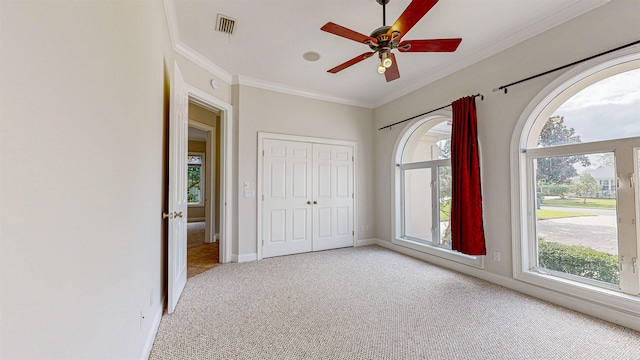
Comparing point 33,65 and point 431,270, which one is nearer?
point 33,65

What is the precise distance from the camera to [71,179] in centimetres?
82

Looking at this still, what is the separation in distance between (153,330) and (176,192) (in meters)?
1.13

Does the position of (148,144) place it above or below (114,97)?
below

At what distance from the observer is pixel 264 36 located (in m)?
2.89

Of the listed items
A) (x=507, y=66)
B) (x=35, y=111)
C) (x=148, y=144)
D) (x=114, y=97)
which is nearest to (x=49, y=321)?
(x=35, y=111)

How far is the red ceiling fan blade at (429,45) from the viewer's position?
2.16 metres

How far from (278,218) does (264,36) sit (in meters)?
2.63

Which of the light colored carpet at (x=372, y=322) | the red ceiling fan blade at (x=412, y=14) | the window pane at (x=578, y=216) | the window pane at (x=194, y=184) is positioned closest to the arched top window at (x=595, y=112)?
the window pane at (x=578, y=216)

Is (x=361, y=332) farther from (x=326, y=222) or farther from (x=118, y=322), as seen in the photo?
(x=326, y=222)

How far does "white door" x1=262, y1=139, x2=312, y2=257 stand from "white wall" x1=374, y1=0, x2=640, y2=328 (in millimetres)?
2220

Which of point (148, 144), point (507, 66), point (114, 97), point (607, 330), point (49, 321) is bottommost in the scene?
point (607, 330)

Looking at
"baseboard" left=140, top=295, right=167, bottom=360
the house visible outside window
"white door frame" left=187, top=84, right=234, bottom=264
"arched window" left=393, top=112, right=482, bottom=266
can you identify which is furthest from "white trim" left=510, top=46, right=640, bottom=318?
the house visible outside window

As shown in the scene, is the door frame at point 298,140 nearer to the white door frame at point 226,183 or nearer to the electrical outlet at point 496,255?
the white door frame at point 226,183

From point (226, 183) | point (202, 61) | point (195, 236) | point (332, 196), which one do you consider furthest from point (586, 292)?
point (195, 236)
